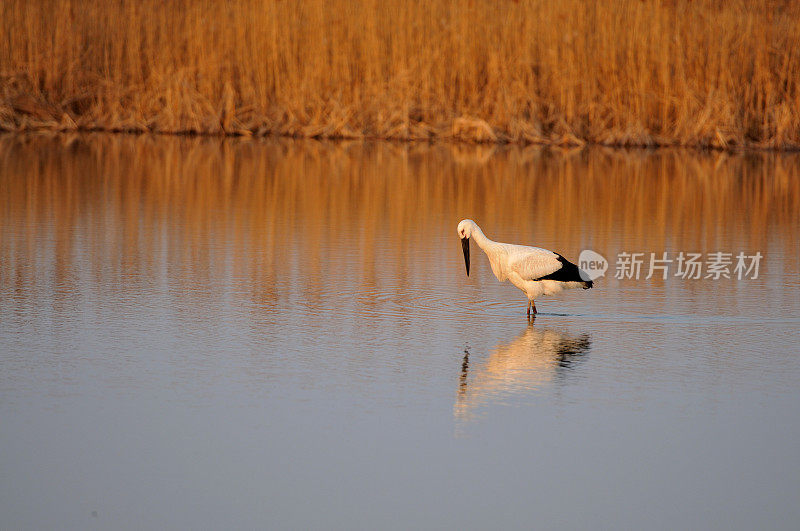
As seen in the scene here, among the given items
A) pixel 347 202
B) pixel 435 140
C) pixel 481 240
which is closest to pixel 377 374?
pixel 481 240

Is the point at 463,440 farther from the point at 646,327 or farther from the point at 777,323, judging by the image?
the point at 777,323

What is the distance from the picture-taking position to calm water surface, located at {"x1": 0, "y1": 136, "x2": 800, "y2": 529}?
3.71m

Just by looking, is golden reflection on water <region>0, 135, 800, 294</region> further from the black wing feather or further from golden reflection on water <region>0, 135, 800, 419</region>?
the black wing feather

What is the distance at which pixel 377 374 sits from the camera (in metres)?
5.08

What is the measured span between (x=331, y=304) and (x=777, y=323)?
218 cm

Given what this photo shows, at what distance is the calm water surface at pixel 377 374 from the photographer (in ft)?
12.2

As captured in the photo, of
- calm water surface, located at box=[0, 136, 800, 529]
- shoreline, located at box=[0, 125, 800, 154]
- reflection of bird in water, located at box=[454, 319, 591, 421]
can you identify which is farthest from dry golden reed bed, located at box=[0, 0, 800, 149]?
reflection of bird in water, located at box=[454, 319, 591, 421]

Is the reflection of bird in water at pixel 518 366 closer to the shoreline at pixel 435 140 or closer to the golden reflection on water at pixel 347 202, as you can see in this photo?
the golden reflection on water at pixel 347 202

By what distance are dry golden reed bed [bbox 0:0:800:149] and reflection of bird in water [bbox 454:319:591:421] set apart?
1162 centimetres

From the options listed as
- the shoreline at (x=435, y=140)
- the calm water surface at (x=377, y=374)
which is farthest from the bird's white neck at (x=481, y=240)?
the shoreline at (x=435, y=140)

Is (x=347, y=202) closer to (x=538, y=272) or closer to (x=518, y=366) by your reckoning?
(x=538, y=272)

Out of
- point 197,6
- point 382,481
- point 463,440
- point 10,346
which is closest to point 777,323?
point 463,440

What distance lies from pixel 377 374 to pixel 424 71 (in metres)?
13.0

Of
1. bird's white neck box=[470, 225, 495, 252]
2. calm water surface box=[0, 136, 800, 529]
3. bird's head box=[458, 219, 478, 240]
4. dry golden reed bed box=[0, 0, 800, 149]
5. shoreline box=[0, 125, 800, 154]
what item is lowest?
calm water surface box=[0, 136, 800, 529]
